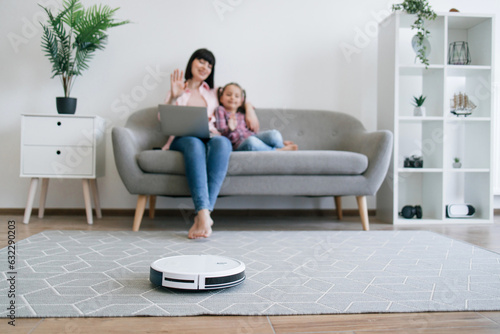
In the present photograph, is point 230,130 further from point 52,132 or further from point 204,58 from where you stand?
point 52,132

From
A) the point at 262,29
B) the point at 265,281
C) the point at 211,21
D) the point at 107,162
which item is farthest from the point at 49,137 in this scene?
→ the point at 265,281

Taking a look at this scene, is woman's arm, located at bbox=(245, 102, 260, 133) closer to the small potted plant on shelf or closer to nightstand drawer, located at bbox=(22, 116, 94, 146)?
nightstand drawer, located at bbox=(22, 116, 94, 146)

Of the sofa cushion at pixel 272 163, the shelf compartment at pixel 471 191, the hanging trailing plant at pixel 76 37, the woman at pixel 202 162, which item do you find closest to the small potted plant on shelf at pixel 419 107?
the shelf compartment at pixel 471 191

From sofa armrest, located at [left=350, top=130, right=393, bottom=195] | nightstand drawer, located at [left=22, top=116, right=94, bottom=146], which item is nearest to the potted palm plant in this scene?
nightstand drawer, located at [left=22, top=116, right=94, bottom=146]

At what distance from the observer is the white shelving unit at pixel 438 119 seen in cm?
281

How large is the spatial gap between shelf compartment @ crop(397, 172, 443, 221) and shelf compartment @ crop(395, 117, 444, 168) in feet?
0.33

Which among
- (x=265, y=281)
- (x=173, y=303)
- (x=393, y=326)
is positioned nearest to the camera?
(x=393, y=326)

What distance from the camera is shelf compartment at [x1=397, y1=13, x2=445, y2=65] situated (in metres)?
2.86

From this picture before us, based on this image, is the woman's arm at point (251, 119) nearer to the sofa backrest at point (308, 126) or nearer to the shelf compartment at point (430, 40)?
the sofa backrest at point (308, 126)

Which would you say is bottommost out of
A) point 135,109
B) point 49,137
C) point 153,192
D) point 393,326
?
point 393,326

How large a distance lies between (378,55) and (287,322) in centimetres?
264

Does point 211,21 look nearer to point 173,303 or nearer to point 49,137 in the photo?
point 49,137

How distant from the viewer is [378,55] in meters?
3.12

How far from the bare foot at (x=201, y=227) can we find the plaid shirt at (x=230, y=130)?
0.72 m
